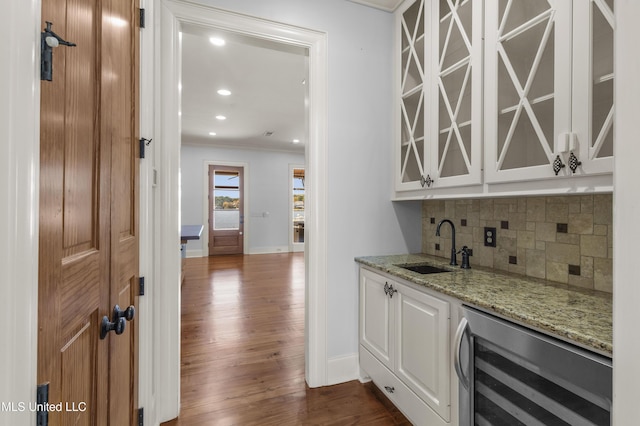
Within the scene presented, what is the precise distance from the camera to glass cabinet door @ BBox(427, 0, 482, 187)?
5.13 ft

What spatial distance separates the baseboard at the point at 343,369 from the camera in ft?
6.88

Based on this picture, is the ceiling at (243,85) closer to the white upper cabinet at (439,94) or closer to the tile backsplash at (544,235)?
the white upper cabinet at (439,94)

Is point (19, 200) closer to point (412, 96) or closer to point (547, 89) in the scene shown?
point (547, 89)

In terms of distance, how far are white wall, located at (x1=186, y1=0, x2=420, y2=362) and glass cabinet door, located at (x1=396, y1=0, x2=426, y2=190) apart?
13cm

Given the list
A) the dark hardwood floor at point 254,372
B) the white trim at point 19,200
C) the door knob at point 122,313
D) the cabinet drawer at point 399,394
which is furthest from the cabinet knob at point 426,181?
the white trim at point 19,200

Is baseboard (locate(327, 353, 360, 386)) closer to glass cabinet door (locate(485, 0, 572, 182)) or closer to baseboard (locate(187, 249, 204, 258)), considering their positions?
glass cabinet door (locate(485, 0, 572, 182))

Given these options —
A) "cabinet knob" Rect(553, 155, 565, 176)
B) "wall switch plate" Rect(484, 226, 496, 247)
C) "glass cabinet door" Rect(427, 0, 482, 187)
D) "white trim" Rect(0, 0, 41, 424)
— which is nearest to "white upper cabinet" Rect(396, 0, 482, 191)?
"glass cabinet door" Rect(427, 0, 482, 187)

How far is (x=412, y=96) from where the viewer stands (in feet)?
6.88

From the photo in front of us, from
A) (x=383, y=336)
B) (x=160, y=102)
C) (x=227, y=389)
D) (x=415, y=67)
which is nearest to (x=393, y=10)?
(x=415, y=67)

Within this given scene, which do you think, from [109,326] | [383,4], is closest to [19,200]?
[109,326]

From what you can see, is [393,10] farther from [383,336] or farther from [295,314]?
[295,314]

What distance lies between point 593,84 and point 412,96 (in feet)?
3.63

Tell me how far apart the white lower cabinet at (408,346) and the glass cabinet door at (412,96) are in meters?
0.75

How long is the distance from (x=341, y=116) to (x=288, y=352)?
6.48ft
